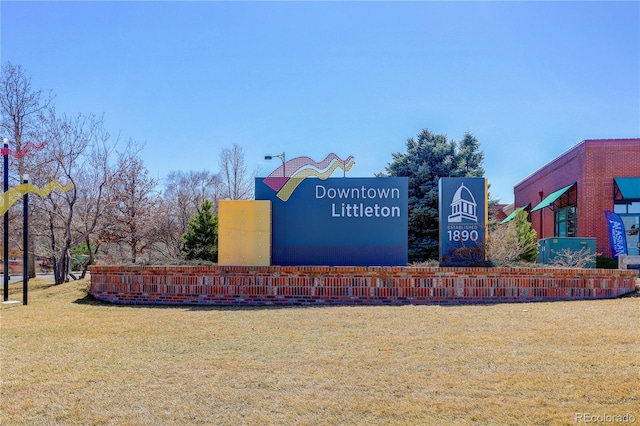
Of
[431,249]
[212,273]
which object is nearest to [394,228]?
[212,273]

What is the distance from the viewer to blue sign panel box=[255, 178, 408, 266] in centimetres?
1180

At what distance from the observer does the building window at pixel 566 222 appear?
75.5 ft

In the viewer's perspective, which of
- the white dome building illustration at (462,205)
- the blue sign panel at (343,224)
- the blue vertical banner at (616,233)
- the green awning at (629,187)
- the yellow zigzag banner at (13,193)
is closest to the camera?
the yellow zigzag banner at (13,193)

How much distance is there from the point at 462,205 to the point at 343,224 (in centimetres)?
304

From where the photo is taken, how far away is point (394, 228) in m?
11.8

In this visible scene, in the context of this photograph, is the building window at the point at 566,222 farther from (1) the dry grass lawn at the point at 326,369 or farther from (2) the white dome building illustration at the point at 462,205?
(1) the dry grass lawn at the point at 326,369

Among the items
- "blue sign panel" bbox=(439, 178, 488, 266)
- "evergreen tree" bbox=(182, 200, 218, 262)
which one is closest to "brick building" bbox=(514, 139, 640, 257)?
"blue sign panel" bbox=(439, 178, 488, 266)

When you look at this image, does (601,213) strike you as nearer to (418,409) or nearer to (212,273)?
(212,273)

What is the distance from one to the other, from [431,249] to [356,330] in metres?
14.7

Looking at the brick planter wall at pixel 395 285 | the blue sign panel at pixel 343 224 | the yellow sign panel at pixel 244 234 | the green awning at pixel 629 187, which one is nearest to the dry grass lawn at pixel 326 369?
the brick planter wall at pixel 395 285

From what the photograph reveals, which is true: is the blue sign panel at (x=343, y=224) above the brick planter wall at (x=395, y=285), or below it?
above

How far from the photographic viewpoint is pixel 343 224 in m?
11.9

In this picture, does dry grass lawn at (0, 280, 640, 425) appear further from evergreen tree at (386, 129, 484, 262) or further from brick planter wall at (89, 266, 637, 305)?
evergreen tree at (386, 129, 484, 262)

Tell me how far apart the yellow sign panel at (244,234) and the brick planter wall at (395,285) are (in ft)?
4.02
